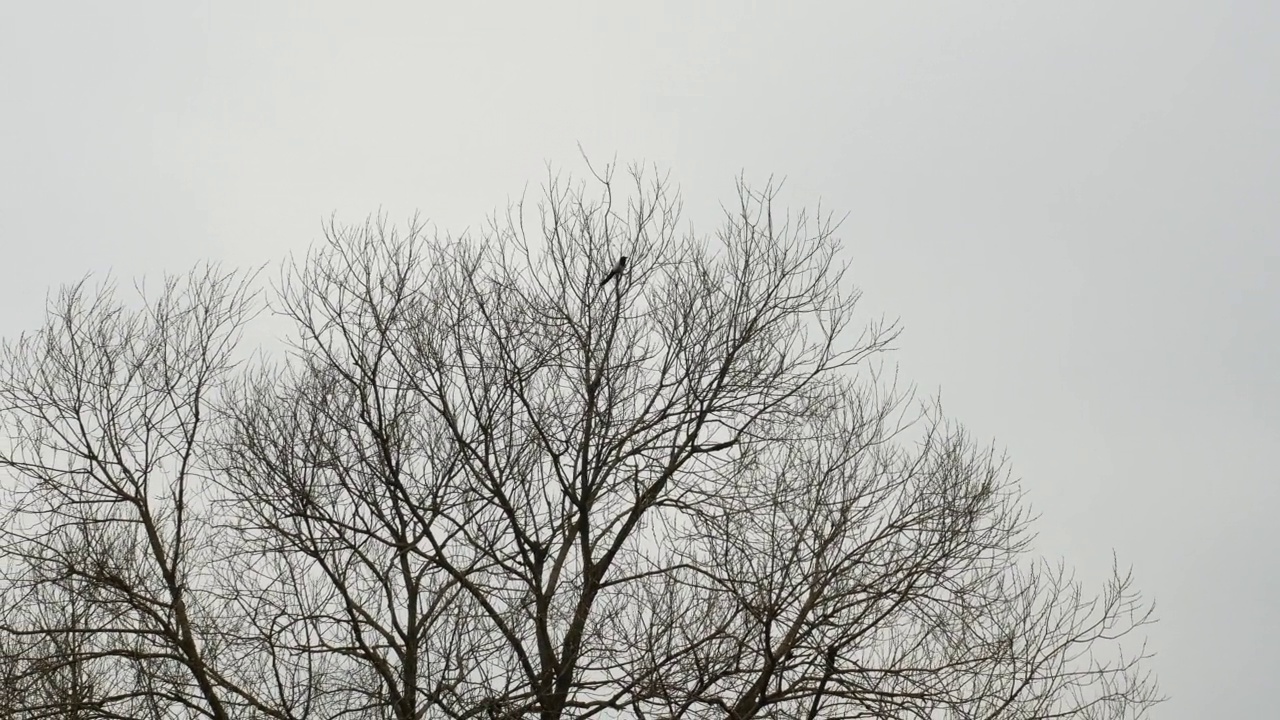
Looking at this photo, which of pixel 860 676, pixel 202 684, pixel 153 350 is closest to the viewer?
pixel 860 676

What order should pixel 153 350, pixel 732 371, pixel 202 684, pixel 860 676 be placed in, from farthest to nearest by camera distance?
pixel 153 350, pixel 732 371, pixel 202 684, pixel 860 676

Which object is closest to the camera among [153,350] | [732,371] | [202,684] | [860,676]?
[860,676]

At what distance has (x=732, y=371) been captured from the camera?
8711mm

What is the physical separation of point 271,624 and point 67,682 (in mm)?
1521

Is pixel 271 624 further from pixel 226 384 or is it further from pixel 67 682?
pixel 226 384

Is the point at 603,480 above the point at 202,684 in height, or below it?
above

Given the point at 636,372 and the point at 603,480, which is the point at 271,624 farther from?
the point at 636,372

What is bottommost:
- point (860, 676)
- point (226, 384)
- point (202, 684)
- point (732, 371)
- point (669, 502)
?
point (860, 676)

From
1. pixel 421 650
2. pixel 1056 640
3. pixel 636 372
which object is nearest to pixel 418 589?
pixel 421 650

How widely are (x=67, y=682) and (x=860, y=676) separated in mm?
5440

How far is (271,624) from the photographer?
26.7 feet

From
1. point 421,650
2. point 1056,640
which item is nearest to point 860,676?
point 1056,640

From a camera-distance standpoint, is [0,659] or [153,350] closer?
[0,659]

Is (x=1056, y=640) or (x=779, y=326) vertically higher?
(x=779, y=326)
